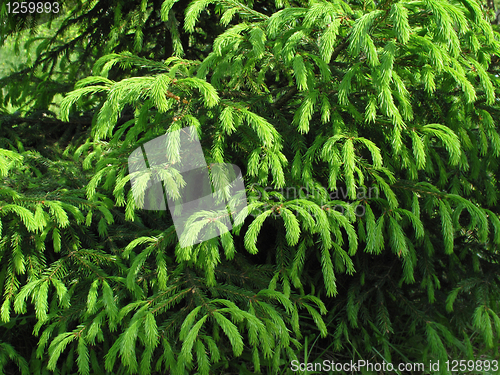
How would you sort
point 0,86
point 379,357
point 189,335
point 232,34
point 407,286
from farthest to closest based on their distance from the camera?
point 0,86
point 407,286
point 379,357
point 232,34
point 189,335

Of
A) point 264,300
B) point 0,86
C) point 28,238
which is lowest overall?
point 264,300

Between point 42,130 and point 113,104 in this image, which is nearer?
point 113,104

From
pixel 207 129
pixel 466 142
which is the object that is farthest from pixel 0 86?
pixel 466 142

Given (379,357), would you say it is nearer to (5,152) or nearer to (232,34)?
(232,34)

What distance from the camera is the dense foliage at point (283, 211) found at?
64.1 inches

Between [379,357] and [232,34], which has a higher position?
[232,34]

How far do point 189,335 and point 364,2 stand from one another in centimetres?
197

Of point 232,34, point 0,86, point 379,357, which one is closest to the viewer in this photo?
point 232,34

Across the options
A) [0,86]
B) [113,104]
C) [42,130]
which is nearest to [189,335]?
[113,104]

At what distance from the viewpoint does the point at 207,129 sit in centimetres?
212

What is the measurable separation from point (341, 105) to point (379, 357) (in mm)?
1520

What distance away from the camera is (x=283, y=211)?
1.60 m

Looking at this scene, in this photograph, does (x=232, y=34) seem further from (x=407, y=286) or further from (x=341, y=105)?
(x=407, y=286)

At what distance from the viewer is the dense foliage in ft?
5.34
